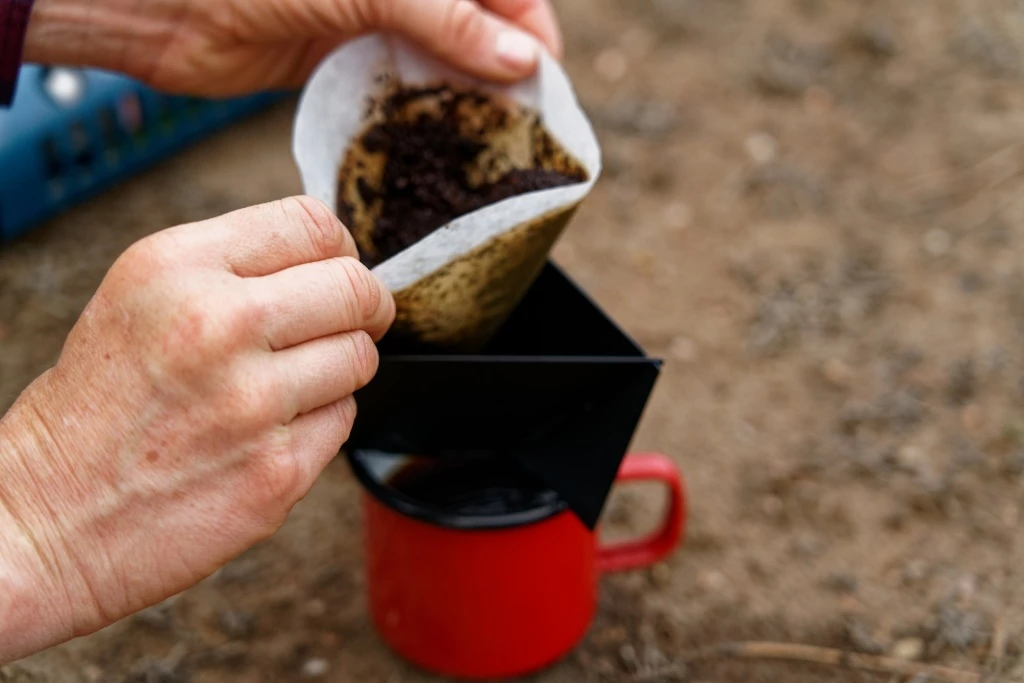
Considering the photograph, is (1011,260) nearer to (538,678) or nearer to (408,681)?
(538,678)

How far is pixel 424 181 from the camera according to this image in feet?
3.94

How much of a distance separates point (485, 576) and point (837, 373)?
92cm

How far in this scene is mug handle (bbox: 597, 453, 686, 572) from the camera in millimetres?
1420

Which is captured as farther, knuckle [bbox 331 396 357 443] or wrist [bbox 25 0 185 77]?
wrist [bbox 25 0 185 77]

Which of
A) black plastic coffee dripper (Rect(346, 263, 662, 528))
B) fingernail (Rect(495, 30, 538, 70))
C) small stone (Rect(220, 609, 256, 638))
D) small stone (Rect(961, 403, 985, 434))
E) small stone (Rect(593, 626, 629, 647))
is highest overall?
fingernail (Rect(495, 30, 538, 70))

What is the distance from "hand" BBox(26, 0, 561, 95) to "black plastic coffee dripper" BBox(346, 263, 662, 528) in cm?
29

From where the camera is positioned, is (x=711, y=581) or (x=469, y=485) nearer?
(x=469, y=485)

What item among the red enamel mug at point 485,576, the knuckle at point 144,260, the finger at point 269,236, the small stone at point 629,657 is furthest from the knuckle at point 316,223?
the small stone at point 629,657

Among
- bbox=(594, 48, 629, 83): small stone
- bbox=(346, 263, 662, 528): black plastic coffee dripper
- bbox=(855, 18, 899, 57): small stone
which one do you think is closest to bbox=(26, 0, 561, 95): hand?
bbox=(346, 263, 662, 528): black plastic coffee dripper

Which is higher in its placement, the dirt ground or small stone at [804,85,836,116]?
small stone at [804,85,836,116]

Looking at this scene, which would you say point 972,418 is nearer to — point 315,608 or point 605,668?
point 605,668

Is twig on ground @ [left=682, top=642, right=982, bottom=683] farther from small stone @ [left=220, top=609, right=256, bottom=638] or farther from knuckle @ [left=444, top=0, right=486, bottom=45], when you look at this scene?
knuckle @ [left=444, top=0, right=486, bottom=45]

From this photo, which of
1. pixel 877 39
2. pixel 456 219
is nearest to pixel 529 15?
pixel 456 219

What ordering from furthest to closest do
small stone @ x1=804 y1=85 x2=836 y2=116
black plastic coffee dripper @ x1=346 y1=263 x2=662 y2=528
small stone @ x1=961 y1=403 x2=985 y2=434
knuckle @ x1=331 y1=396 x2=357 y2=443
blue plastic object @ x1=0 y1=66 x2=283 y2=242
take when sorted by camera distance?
small stone @ x1=804 y1=85 x2=836 y2=116, blue plastic object @ x1=0 y1=66 x2=283 y2=242, small stone @ x1=961 y1=403 x2=985 y2=434, black plastic coffee dripper @ x1=346 y1=263 x2=662 y2=528, knuckle @ x1=331 y1=396 x2=357 y2=443
